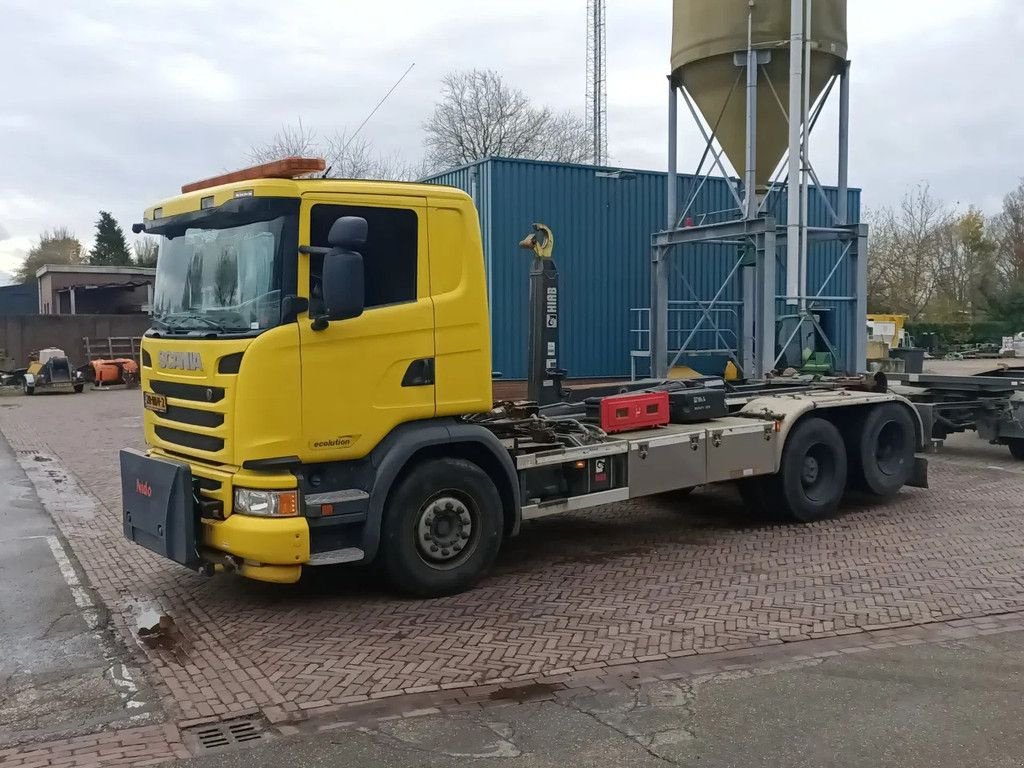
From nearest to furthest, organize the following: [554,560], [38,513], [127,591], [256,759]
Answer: [256,759], [127,591], [554,560], [38,513]

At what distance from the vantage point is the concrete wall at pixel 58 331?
33.9 metres

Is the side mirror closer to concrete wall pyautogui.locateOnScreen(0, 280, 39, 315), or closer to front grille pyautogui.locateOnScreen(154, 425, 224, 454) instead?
front grille pyautogui.locateOnScreen(154, 425, 224, 454)

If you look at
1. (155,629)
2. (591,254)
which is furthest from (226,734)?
(591,254)

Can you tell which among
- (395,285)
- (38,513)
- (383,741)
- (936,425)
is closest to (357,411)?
(395,285)

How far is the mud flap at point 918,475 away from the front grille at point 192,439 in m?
7.89

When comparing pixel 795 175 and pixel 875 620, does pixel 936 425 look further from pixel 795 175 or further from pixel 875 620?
pixel 875 620

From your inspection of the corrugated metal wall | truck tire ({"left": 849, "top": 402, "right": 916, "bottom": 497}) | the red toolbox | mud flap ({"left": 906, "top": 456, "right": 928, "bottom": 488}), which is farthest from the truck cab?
the corrugated metal wall

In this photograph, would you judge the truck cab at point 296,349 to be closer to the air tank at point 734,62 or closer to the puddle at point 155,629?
the puddle at point 155,629

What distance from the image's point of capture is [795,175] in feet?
49.8

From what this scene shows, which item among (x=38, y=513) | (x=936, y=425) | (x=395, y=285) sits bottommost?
(x=38, y=513)

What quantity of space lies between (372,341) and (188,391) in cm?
133

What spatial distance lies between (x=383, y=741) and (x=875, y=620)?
366 cm

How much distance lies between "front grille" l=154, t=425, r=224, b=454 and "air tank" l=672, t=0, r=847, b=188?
1248 cm

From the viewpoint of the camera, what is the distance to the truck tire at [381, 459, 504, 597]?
6574 millimetres
